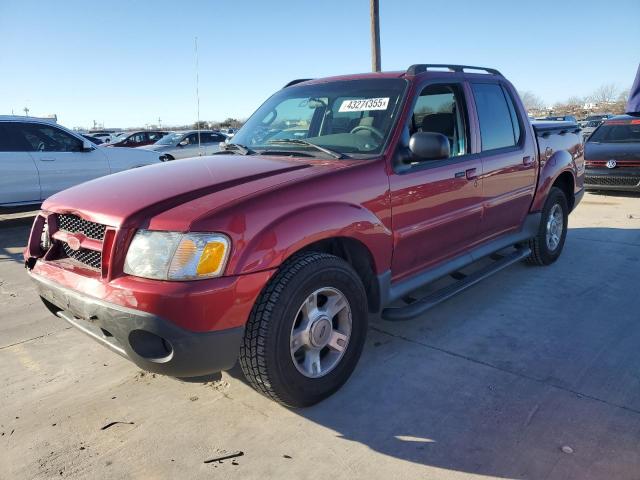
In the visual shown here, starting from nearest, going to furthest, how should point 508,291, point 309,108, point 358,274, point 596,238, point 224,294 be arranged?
point 224,294, point 358,274, point 309,108, point 508,291, point 596,238

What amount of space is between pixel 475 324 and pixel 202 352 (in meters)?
2.36

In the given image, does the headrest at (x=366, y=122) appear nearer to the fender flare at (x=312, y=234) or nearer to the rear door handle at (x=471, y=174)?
the fender flare at (x=312, y=234)

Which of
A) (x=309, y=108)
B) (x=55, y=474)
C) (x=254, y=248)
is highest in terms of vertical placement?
(x=309, y=108)

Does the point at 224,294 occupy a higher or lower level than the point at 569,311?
higher

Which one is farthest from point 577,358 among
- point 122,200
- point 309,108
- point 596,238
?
point 596,238

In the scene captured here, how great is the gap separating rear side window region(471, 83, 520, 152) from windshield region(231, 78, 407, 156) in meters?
0.98

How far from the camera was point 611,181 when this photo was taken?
382 inches

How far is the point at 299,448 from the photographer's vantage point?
2504 mm

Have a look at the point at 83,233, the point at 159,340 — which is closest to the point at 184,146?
the point at 83,233

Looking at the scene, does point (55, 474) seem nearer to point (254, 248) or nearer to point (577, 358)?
point (254, 248)

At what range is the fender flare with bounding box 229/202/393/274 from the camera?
241cm

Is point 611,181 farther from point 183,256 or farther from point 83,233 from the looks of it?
point 83,233

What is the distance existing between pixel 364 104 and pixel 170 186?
1545 millimetres

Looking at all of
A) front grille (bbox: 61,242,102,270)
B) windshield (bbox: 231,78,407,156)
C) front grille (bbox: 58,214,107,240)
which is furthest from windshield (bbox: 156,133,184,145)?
front grille (bbox: 61,242,102,270)
